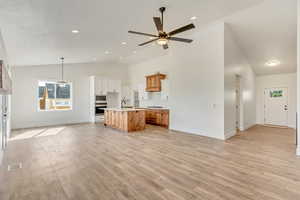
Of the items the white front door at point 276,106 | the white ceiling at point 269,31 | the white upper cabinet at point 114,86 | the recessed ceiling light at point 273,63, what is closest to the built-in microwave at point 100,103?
the white upper cabinet at point 114,86

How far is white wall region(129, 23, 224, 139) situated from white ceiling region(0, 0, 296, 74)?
0.71 meters

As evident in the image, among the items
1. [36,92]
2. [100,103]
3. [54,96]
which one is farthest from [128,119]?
[36,92]

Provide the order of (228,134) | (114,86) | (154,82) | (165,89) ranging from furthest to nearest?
Answer: 1. (114,86)
2. (154,82)
3. (165,89)
4. (228,134)

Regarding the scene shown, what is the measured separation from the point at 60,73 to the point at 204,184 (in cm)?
805

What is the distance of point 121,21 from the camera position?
3.72 meters

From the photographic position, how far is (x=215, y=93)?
493cm

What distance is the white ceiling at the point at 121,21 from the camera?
2.86m

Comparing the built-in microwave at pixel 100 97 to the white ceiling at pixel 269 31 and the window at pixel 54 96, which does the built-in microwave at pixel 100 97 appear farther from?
the white ceiling at pixel 269 31

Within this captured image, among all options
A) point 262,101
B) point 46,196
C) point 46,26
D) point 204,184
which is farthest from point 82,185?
point 262,101

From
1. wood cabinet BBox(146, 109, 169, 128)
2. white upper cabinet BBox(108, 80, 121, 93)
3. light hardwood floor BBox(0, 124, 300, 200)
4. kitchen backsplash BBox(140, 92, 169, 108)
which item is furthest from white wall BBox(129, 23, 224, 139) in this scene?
white upper cabinet BBox(108, 80, 121, 93)

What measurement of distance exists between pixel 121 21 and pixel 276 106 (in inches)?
306

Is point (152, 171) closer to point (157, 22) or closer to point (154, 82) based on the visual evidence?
point (157, 22)

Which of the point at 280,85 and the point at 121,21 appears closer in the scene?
the point at 121,21

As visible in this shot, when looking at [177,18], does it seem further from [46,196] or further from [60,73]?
[60,73]
